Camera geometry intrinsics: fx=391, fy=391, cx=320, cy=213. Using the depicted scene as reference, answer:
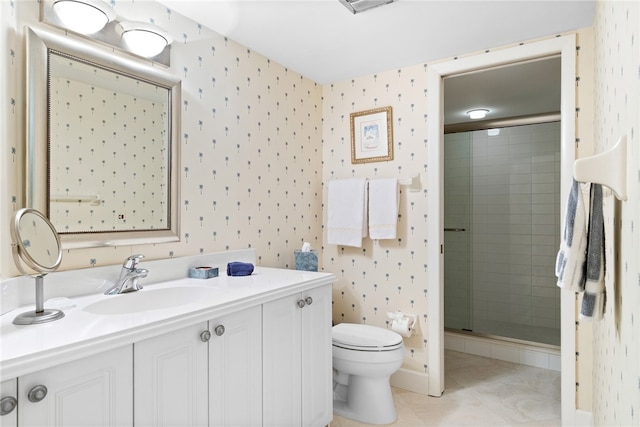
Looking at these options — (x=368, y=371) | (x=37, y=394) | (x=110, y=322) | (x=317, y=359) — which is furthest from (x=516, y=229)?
(x=37, y=394)

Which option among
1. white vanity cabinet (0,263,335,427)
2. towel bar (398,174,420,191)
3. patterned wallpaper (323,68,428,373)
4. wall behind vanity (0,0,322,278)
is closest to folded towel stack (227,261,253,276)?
white vanity cabinet (0,263,335,427)

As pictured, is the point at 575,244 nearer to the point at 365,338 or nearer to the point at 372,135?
the point at 365,338

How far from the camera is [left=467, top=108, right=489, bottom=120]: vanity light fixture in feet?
12.8

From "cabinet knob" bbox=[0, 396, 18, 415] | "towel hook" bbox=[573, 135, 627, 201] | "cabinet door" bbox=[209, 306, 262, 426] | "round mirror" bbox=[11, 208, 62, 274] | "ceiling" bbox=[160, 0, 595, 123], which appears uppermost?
"ceiling" bbox=[160, 0, 595, 123]

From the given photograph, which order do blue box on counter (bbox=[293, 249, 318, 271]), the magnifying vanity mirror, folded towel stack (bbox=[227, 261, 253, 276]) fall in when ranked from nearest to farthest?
the magnifying vanity mirror → folded towel stack (bbox=[227, 261, 253, 276]) → blue box on counter (bbox=[293, 249, 318, 271])

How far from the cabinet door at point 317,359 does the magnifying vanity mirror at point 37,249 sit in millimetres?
1008

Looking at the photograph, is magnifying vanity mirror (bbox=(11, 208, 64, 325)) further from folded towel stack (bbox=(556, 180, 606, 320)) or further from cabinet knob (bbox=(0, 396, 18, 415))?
folded towel stack (bbox=(556, 180, 606, 320))

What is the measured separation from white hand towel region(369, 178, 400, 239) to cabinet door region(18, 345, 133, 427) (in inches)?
73.0

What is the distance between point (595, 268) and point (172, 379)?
128cm

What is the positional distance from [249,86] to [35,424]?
1959mm

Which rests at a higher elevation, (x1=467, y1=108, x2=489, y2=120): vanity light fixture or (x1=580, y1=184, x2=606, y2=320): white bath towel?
(x1=467, y1=108, x2=489, y2=120): vanity light fixture

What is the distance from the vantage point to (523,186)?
3.86m

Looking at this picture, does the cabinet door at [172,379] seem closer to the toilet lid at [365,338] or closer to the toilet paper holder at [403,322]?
the toilet lid at [365,338]

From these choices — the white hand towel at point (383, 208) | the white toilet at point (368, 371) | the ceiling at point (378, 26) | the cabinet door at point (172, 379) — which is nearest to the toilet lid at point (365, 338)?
the white toilet at point (368, 371)
